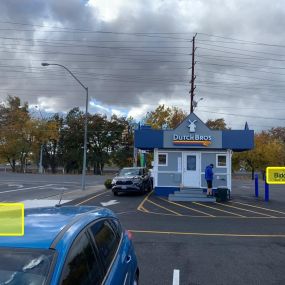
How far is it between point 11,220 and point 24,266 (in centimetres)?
72

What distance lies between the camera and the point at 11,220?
363 cm

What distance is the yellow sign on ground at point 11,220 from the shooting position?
3.38 meters

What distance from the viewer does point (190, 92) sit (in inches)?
1809

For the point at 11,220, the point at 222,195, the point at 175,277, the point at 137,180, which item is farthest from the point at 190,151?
the point at 11,220

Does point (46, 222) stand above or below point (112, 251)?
above

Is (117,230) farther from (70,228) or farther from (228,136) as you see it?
(228,136)

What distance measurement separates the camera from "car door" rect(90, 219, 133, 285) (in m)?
3.82

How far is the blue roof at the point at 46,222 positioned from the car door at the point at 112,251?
0.39ft

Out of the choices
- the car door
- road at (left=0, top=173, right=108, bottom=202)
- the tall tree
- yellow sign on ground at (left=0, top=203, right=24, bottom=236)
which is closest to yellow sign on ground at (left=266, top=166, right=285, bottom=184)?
road at (left=0, top=173, right=108, bottom=202)

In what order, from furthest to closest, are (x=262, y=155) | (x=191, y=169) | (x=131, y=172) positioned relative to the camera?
(x=262, y=155)
(x=131, y=172)
(x=191, y=169)

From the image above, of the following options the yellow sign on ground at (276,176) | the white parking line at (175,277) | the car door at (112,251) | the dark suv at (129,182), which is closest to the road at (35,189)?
the dark suv at (129,182)

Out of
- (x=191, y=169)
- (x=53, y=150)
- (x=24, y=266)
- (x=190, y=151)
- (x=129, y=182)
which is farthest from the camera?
(x=53, y=150)

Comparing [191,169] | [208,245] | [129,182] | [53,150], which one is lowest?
[208,245]

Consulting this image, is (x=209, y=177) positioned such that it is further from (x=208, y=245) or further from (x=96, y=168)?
(x=96, y=168)
